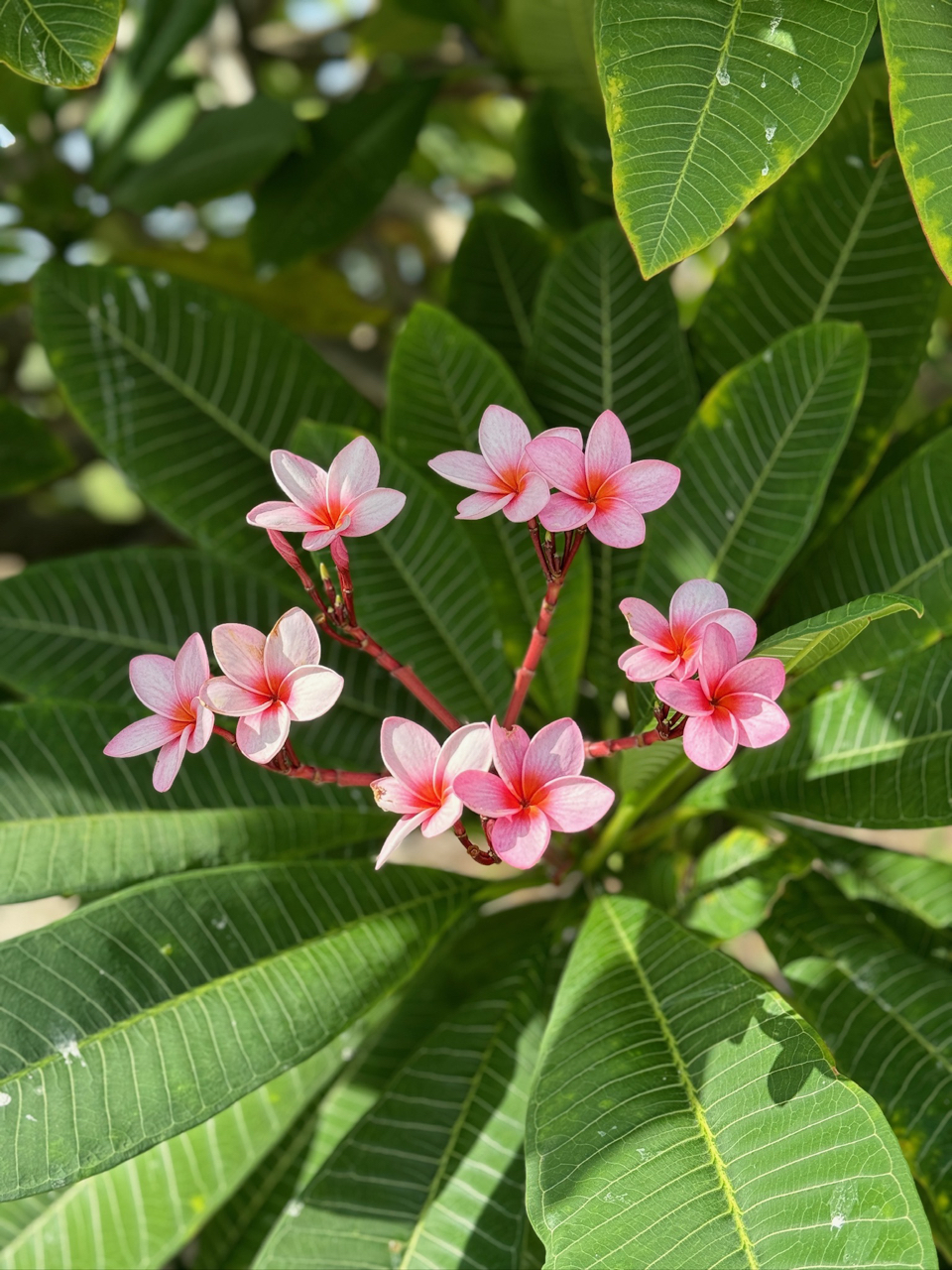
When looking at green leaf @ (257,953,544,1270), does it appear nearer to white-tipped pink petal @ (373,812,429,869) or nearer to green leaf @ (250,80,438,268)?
white-tipped pink petal @ (373,812,429,869)

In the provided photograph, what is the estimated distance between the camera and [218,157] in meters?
1.43

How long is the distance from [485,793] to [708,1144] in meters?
0.28

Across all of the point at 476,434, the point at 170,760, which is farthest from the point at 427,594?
the point at 170,760

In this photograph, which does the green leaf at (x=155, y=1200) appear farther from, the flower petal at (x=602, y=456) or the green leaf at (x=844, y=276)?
the green leaf at (x=844, y=276)

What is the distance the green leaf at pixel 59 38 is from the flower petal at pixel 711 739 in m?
0.58

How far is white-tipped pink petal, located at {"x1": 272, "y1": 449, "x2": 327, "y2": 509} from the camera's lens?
26.1 inches

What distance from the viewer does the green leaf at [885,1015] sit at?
0.80 metres

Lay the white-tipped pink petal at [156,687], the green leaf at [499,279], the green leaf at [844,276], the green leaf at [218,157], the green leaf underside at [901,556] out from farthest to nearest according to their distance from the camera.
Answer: the green leaf at [218,157]
the green leaf at [499,279]
the green leaf at [844,276]
the green leaf underside at [901,556]
the white-tipped pink petal at [156,687]

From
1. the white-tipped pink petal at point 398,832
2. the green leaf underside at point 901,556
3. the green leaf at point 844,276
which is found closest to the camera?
the white-tipped pink petal at point 398,832

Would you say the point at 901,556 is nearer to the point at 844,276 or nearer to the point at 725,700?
the point at 844,276

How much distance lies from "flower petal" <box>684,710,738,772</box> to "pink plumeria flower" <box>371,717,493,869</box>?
109 mm

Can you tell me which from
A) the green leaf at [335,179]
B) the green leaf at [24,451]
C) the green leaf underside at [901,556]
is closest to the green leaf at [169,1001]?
the green leaf underside at [901,556]

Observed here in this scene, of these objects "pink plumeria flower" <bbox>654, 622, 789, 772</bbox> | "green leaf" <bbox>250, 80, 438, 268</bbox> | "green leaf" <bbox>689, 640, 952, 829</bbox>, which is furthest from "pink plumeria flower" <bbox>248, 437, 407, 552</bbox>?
"green leaf" <bbox>250, 80, 438, 268</bbox>

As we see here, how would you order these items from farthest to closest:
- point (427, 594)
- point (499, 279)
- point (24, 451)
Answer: point (24, 451)
point (499, 279)
point (427, 594)
